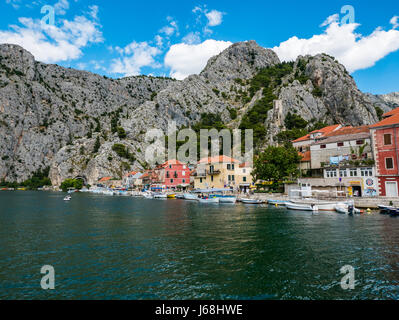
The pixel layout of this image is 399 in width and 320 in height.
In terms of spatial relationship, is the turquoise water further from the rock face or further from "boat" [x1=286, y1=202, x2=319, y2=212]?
the rock face

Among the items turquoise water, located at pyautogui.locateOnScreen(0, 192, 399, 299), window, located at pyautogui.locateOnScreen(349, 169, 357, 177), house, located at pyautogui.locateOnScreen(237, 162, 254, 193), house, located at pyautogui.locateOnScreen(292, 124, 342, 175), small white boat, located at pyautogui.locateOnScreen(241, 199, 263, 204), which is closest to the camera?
turquoise water, located at pyautogui.locateOnScreen(0, 192, 399, 299)

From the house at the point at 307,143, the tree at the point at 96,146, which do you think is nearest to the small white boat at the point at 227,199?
the house at the point at 307,143

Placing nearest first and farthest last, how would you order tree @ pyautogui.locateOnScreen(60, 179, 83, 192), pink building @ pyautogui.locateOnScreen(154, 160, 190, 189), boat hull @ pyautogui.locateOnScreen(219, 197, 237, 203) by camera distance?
boat hull @ pyautogui.locateOnScreen(219, 197, 237, 203)
pink building @ pyautogui.locateOnScreen(154, 160, 190, 189)
tree @ pyautogui.locateOnScreen(60, 179, 83, 192)

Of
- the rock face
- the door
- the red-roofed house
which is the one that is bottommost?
the door

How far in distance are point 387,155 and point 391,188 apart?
5.15m

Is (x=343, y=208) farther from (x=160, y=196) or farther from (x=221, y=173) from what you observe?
(x=160, y=196)

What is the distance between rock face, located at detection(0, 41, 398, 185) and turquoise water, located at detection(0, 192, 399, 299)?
8442 centimetres

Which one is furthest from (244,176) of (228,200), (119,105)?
(119,105)

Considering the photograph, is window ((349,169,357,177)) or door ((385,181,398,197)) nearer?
door ((385,181,398,197))

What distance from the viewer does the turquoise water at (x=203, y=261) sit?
11234 millimetres

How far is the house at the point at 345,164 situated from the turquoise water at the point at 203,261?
18.6 m

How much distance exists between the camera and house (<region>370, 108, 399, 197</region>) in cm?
3728

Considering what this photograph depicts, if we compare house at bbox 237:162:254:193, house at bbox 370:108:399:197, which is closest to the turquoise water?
house at bbox 370:108:399:197

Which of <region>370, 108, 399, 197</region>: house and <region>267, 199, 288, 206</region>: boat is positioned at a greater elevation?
<region>370, 108, 399, 197</region>: house
